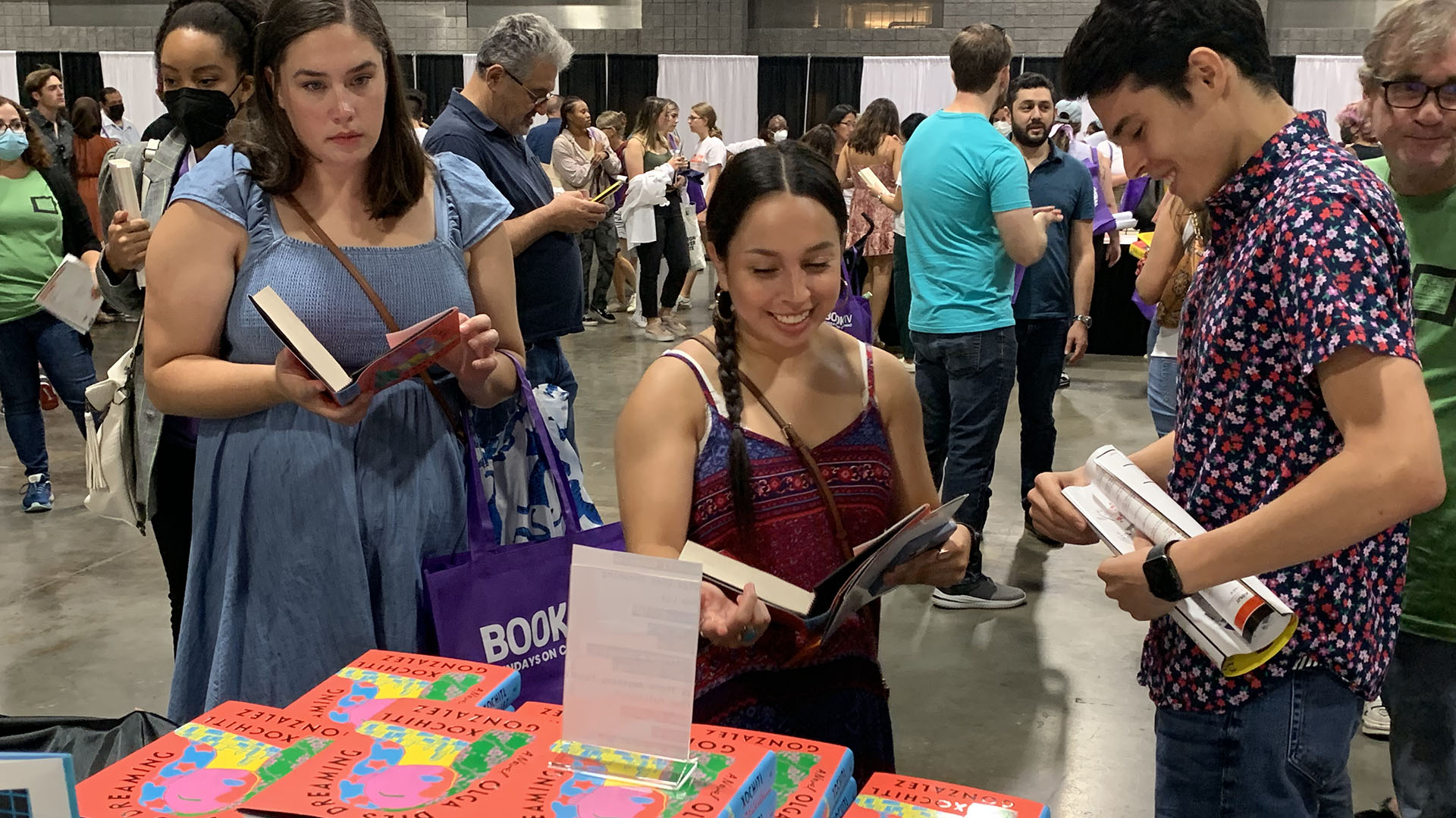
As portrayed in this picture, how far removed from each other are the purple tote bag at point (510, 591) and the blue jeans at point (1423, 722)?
4.34 ft

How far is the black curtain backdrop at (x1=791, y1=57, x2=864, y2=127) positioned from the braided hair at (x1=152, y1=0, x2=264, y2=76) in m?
14.7

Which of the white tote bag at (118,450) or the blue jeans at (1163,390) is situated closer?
the white tote bag at (118,450)

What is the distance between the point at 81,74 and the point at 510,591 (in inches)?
731

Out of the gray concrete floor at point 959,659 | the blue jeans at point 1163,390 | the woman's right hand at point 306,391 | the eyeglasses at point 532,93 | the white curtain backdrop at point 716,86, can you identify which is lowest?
the gray concrete floor at point 959,659

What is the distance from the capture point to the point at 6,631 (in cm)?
388

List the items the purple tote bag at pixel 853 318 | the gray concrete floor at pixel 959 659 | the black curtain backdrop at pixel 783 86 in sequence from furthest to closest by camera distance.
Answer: the black curtain backdrop at pixel 783 86, the purple tote bag at pixel 853 318, the gray concrete floor at pixel 959 659

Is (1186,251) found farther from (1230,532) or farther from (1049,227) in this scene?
(1230,532)

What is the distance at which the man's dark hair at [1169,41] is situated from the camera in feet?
4.24

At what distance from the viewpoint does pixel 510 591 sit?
1.90 metres

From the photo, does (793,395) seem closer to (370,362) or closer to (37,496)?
(370,362)

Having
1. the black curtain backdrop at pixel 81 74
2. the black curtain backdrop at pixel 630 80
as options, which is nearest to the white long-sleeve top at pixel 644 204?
the black curtain backdrop at pixel 630 80

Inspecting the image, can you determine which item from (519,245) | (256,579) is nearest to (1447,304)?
(256,579)

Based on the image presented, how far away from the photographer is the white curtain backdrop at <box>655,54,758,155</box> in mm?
16750

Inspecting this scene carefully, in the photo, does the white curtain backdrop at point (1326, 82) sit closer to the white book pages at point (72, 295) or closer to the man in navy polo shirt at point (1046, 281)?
the man in navy polo shirt at point (1046, 281)
